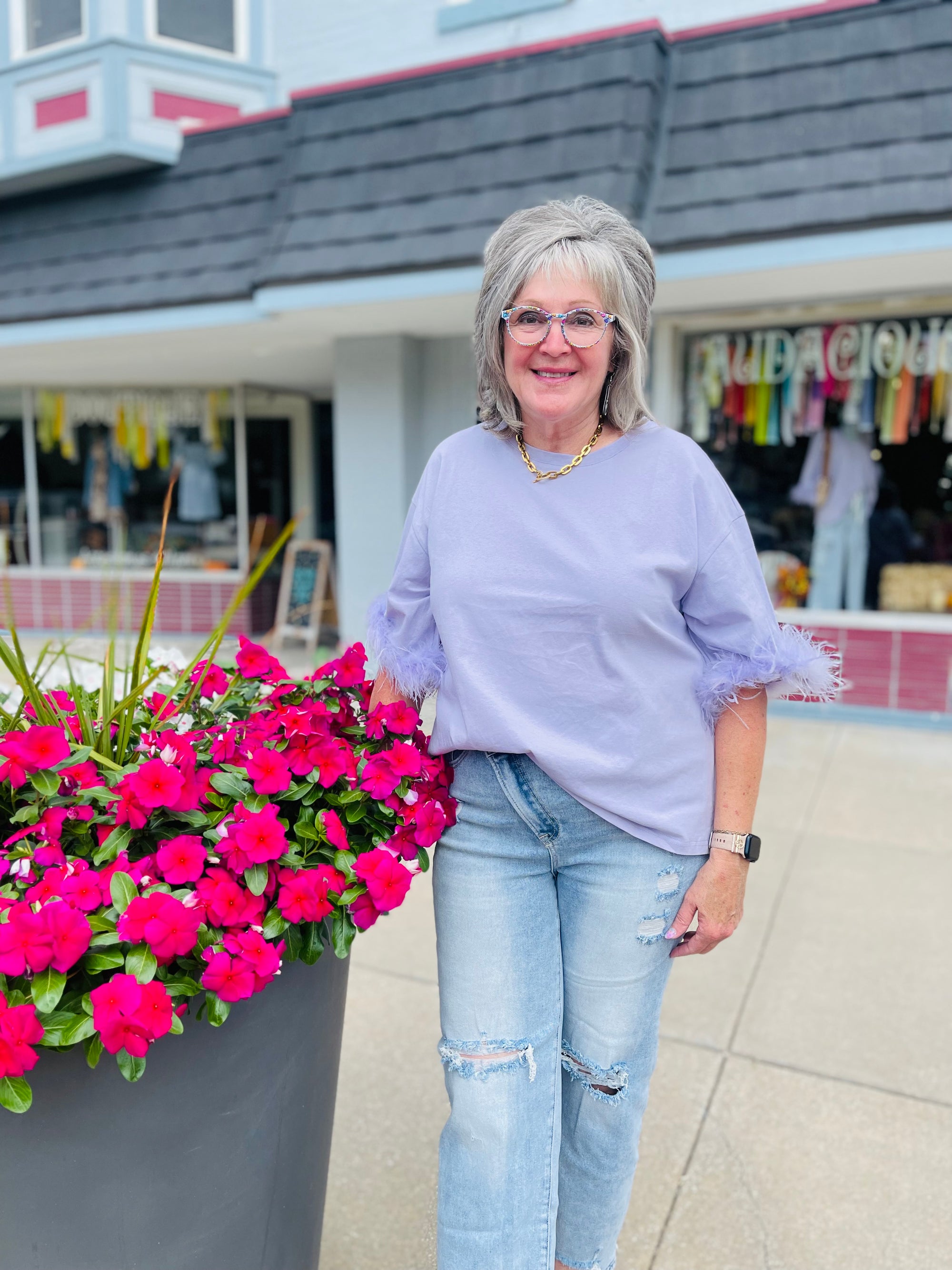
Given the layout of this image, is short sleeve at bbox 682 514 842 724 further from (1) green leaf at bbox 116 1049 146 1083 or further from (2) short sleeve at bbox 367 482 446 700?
(1) green leaf at bbox 116 1049 146 1083

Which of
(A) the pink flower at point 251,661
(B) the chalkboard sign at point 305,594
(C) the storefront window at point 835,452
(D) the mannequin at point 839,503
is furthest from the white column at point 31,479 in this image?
(A) the pink flower at point 251,661

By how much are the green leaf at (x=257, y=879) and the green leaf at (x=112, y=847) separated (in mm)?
160

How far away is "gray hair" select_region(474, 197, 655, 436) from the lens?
141 cm

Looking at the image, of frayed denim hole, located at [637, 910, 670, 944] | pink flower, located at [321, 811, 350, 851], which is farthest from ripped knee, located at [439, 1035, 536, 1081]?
pink flower, located at [321, 811, 350, 851]

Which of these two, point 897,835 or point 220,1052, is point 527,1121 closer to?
point 220,1052

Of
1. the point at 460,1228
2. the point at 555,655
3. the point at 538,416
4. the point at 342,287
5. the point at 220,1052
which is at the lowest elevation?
the point at 460,1228

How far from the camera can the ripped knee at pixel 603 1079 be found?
1.49 m

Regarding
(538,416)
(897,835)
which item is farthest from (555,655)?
(897,835)

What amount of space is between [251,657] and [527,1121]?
35.9 inches

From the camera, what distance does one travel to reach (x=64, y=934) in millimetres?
1142

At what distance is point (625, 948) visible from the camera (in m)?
1.46

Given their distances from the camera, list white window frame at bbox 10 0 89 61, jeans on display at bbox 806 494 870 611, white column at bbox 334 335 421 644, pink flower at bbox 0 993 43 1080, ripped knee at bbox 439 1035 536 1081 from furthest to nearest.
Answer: white window frame at bbox 10 0 89 61
white column at bbox 334 335 421 644
jeans on display at bbox 806 494 870 611
ripped knee at bbox 439 1035 536 1081
pink flower at bbox 0 993 43 1080

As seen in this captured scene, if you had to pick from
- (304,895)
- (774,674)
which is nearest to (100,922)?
(304,895)

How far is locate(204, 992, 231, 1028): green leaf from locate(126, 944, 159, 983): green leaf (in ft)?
0.29
